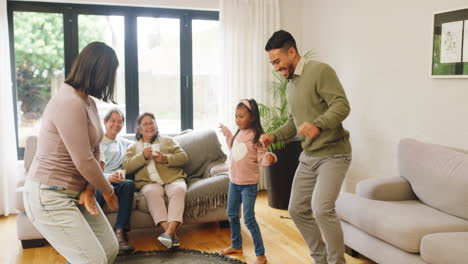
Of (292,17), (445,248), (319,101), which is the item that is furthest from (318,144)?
(292,17)

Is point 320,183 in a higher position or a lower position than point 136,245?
higher

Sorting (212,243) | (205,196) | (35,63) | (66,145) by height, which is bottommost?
(212,243)

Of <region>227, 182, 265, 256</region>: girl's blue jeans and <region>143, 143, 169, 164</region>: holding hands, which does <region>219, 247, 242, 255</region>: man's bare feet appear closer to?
<region>227, 182, 265, 256</region>: girl's blue jeans

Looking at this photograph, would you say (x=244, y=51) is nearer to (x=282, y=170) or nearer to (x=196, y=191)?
(x=282, y=170)

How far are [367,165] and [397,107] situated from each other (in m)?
0.70

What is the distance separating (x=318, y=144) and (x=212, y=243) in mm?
1418

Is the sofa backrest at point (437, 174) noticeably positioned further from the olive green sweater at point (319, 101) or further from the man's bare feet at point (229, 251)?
the man's bare feet at point (229, 251)

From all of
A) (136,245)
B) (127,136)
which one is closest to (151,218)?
(136,245)

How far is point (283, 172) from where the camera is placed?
4691 millimetres

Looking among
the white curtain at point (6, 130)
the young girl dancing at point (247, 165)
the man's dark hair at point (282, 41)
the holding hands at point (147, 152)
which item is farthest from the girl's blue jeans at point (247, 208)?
the white curtain at point (6, 130)

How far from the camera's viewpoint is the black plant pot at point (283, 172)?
184 inches

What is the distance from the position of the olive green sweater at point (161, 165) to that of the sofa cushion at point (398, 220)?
137cm

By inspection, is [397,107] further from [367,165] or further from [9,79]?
[9,79]

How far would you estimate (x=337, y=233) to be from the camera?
263 cm
